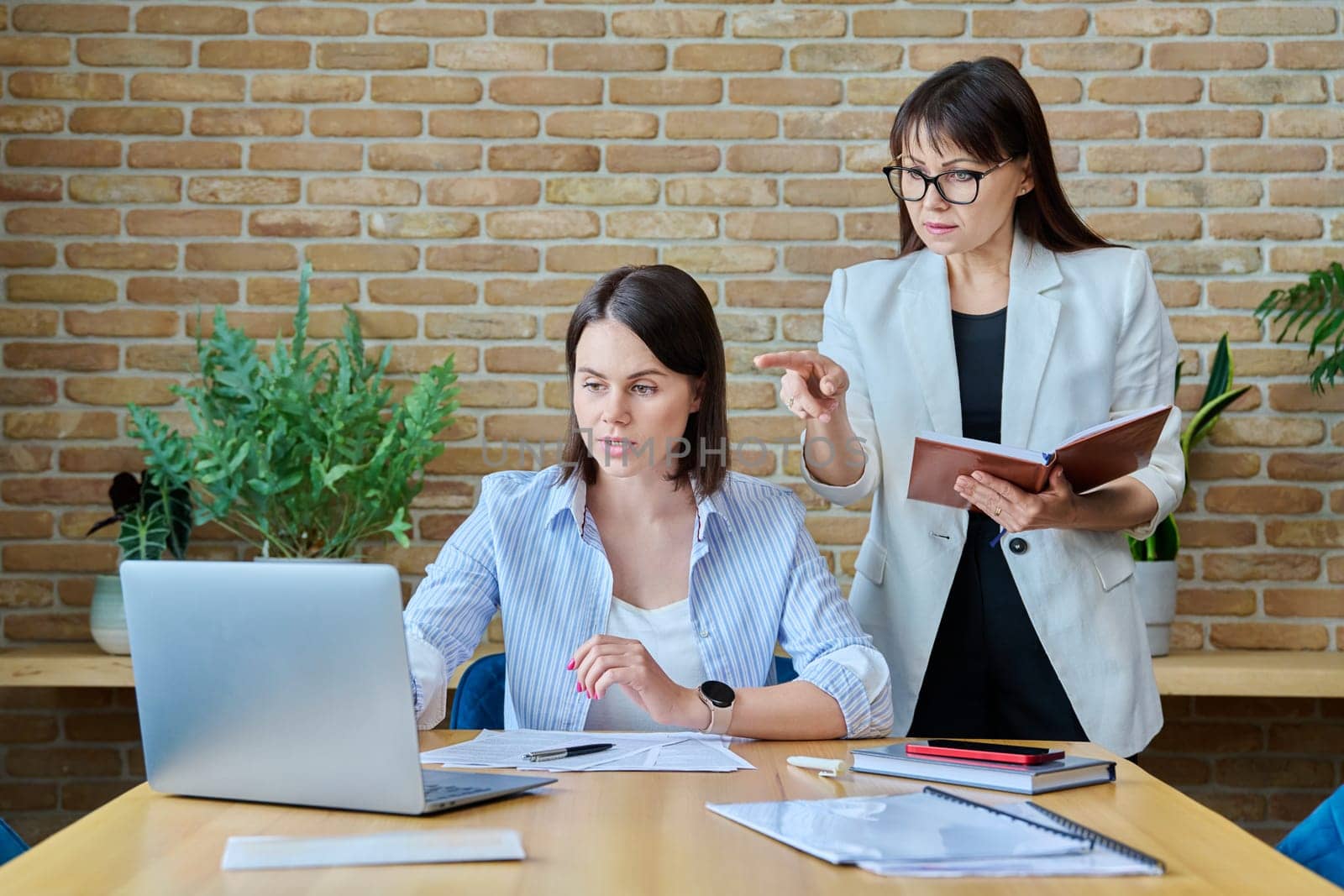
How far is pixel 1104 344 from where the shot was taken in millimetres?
1963

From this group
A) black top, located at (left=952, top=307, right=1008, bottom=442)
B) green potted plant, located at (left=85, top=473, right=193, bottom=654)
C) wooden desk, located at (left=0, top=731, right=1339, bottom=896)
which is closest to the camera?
wooden desk, located at (left=0, top=731, right=1339, bottom=896)

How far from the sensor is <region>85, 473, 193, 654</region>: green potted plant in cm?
285

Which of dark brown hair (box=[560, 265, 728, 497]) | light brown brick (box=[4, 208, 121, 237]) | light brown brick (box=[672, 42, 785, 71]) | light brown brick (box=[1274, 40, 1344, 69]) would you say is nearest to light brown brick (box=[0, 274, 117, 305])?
light brown brick (box=[4, 208, 121, 237])

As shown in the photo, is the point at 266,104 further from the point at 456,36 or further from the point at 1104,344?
the point at 1104,344

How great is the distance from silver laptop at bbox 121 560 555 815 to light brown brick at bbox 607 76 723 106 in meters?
2.21

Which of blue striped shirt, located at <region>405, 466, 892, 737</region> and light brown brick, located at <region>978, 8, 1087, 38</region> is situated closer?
blue striped shirt, located at <region>405, 466, 892, 737</region>

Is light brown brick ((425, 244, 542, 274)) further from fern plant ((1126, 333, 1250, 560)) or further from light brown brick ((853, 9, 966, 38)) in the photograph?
fern plant ((1126, 333, 1250, 560))

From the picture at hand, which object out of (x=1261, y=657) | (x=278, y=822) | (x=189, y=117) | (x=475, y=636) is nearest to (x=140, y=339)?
(x=189, y=117)

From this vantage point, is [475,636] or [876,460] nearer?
[475,636]

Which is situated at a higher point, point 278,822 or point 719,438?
point 719,438

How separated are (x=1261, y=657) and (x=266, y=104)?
2.79 metres

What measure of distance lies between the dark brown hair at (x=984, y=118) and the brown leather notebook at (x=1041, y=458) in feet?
1.50

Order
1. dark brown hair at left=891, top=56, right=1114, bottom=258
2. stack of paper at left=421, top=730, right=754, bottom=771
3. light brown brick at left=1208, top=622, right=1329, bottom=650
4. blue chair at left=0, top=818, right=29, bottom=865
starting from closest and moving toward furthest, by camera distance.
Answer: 1. blue chair at left=0, top=818, right=29, bottom=865
2. stack of paper at left=421, top=730, right=754, bottom=771
3. dark brown hair at left=891, top=56, right=1114, bottom=258
4. light brown brick at left=1208, top=622, right=1329, bottom=650

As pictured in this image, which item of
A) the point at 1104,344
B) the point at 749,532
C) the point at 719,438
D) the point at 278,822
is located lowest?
the point at 278,822
